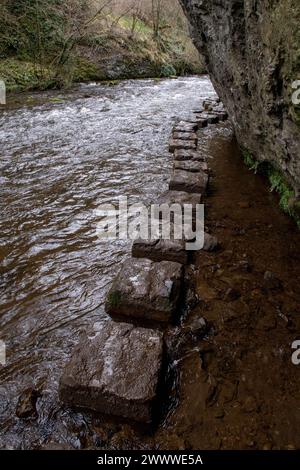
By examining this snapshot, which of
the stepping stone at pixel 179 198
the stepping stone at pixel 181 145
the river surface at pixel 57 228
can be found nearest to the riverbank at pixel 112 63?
the river surface at pixel 57 228

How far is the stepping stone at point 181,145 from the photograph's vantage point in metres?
5.28

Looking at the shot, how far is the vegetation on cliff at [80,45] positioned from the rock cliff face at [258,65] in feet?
24.9

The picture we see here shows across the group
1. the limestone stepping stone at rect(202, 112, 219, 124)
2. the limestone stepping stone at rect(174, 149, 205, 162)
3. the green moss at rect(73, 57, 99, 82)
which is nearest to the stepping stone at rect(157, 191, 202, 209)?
the limestone stepping stone at rect(174, 149, 205, 162)

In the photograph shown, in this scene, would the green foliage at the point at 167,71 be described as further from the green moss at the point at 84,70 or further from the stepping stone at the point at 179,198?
the stepping stone at the point at 179,198

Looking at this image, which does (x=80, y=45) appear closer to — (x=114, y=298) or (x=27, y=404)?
(x=114, y=298)

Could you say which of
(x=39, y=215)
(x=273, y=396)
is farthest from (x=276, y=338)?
(x=39, y=215)

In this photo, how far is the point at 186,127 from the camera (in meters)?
6.38

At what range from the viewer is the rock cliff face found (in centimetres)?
236

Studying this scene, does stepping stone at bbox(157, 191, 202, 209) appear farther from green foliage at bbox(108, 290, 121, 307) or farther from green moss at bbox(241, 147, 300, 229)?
green foliage at bbox(108, 290, 121, 307)

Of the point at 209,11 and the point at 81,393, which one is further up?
the point at 209,11

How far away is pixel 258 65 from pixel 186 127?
A: 129 inches

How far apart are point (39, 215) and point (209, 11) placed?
3.02 m

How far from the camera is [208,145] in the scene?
19.2 feet
